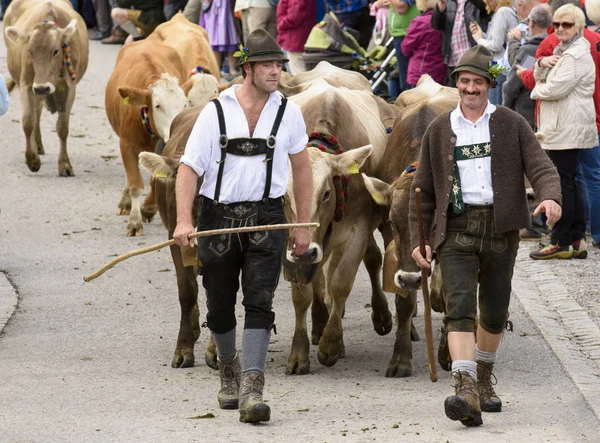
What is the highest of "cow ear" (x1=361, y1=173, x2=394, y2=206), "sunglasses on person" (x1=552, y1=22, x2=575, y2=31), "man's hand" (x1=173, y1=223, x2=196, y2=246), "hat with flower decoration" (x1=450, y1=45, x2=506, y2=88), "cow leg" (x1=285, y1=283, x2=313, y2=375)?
"hat with flower decoration" (x1=450, y1=45, x2=506, y2=88)

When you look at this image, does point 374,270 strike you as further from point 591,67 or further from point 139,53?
point 139,53

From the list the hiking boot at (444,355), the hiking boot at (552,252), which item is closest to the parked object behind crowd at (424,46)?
the hiking boot at (552,252)

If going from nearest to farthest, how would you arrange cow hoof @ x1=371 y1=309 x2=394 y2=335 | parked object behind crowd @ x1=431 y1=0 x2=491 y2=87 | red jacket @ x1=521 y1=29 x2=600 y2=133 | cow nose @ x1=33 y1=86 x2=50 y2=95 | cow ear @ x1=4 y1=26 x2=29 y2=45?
cow hoof @ x1=371 y1=309 x2=394 y2=335
red jacket @ x1=521 y1=29 x2=600 y2=133
parked object behind crowd @ x1=431 y1=0 x2=491 y2=87
cow nose @ x1=33 y1=86 x2=50 y2=95
cow ear @ x1=4 y1=26 x2=29 y2=45

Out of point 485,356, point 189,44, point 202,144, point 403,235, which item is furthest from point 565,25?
point 189,44

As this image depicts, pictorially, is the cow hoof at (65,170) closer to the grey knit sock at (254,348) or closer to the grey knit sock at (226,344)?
the grey knit sock at (226,344)

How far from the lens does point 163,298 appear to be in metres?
11.0

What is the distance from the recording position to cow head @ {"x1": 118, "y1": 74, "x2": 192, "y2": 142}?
42.4 ft

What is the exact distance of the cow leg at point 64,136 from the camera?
16.5m

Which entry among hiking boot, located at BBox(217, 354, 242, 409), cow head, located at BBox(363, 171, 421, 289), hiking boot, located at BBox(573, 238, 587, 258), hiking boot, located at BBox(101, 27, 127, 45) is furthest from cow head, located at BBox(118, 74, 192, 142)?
hiking boot, located at BBox(101, 27, 127, 45)

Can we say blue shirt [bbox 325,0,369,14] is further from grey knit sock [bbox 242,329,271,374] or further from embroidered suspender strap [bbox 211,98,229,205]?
grey knit sock [bbox 242,329,271,374]

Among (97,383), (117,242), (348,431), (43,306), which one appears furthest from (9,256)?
(348,431)

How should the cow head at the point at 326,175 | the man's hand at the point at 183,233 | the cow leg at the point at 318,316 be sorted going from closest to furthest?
1. the man's hand at the point at 183,233
2. the cow head at the point at 326,175
3. the cow leg at the point at 318,316

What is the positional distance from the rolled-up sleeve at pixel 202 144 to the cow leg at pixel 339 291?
6.84 feet

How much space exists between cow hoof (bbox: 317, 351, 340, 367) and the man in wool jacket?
5.60ft
